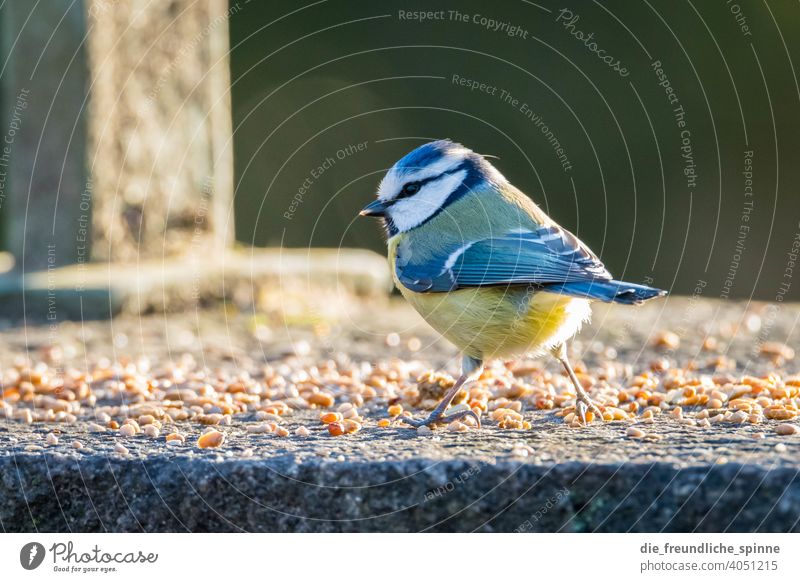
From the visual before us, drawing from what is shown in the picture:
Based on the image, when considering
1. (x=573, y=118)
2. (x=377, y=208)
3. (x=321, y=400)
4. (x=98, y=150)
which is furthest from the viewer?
(x=573, y=118)

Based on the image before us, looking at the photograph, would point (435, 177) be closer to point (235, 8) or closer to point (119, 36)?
point (119, 36)

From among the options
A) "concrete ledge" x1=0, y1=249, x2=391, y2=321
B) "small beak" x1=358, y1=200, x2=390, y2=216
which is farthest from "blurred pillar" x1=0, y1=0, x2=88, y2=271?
"small beak" x1=358, y1=200, x2=390, y2=216

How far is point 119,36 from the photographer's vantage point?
421 centimetres

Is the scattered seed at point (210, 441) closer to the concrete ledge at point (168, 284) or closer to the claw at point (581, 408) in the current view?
the claw at point (581, 408)

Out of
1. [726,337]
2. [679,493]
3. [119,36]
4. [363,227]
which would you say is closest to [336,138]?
[363,227]

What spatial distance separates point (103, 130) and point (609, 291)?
8.87 ft

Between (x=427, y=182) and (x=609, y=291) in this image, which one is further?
(x=427, y=182)

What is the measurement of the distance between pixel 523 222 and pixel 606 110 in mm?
5486

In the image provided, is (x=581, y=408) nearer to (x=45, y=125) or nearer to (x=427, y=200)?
(x=427, y=200)

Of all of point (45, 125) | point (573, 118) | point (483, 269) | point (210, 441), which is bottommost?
point (210, 441)

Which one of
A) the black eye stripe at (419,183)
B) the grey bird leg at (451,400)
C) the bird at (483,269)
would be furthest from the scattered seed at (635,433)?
the black eye stripe at (419,183)

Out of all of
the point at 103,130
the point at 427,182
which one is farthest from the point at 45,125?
the point at 427,182

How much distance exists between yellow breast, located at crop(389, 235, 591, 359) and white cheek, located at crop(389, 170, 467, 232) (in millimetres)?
327
